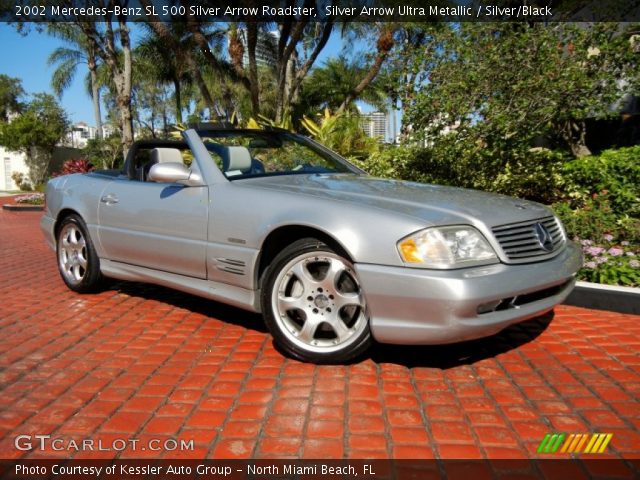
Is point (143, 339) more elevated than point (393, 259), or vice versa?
point (393, 259)

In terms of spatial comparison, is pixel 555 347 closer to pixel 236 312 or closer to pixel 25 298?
pixel 236 312

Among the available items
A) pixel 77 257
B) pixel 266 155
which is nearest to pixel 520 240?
pixel 266 155

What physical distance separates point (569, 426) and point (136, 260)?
10.7 feet

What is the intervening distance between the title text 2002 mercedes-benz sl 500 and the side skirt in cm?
1

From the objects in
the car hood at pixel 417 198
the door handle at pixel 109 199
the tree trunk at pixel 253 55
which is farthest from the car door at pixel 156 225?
the tree trunk at pixel 253 55

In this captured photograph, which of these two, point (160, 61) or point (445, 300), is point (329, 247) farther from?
point (160, 61)

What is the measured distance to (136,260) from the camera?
424 centimetres

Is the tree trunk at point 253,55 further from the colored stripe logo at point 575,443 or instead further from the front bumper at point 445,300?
the colored stripe logo at point 575,443

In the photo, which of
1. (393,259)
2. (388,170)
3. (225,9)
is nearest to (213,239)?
(393,259)

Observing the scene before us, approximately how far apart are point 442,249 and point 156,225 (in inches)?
87.8

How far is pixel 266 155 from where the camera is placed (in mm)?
4180

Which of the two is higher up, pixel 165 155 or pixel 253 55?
pixel 253 55

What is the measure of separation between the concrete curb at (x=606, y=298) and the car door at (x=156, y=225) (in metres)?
3.11

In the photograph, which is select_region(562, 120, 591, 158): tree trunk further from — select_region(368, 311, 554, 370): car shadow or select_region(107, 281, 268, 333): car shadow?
select_region(107, 281, 268, 333): car shadow
